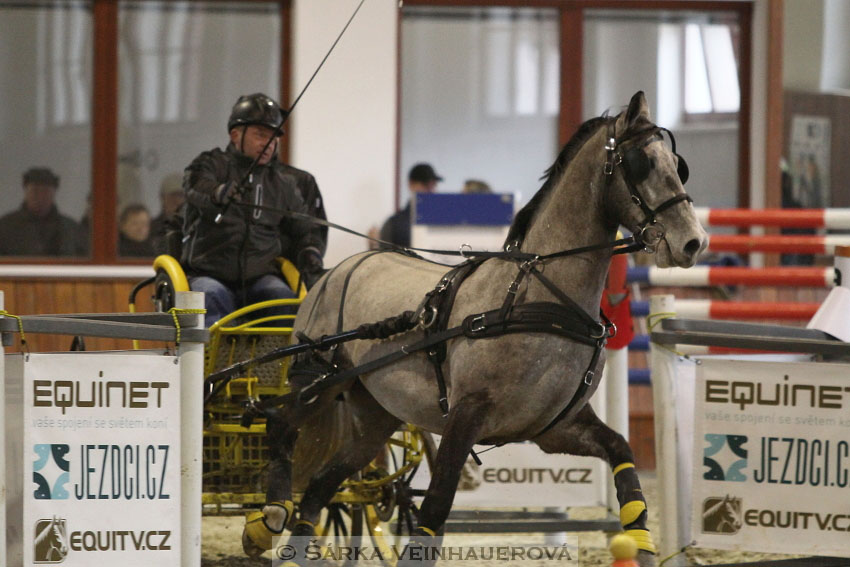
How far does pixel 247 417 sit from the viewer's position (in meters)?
4.95

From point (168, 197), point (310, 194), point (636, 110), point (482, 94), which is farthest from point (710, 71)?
point (636, 110)

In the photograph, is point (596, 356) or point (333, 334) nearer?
point (596, 356)

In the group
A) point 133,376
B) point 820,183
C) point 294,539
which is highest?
point 820,183

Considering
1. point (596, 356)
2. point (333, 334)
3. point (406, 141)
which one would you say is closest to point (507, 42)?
point (406, 141)

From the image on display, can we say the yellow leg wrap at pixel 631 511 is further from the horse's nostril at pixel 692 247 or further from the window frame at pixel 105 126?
the window frame at pixel 105 126

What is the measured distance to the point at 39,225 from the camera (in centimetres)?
916

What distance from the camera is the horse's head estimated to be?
379 cm

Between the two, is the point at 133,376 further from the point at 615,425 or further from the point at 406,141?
the point at 406,141

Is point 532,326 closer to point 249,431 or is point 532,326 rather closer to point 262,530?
point 262,530

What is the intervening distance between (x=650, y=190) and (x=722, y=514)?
4.49 ft

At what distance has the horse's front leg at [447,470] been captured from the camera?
396 cm

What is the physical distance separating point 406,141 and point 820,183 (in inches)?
123

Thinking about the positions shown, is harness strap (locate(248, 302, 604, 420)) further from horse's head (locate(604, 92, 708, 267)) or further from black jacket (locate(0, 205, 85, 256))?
black jacket (locate(0, 205, 85, 256))

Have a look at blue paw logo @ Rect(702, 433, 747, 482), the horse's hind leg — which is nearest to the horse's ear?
blue paw logo @ Rect(702, 433, 747, 482)
